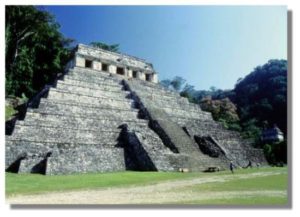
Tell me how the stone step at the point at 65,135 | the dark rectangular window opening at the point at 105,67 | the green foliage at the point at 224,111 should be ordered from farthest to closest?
1. the green foliage at the point at 224,111
2. the dark rectangular window opening at the point at 105,67
3. the stone step at the point at 65,135

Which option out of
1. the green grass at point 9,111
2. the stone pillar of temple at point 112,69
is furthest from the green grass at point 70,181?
the stone pillar of temple at point 112,69

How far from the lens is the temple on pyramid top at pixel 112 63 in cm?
2932

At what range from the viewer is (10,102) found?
27375 mm

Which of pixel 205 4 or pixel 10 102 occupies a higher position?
pixel 205 4

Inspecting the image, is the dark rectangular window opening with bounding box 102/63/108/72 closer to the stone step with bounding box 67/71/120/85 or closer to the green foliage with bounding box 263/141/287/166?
the stone step with bounding box 67/71/120/85

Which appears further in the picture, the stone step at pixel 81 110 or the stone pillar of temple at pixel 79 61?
the stone pillar of temple at pixel 79 61

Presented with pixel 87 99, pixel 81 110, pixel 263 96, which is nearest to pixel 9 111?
pixel 87 99

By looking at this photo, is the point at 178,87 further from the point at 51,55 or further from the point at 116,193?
the point at 116,193

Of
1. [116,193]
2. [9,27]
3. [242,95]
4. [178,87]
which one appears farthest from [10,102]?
[178,87]

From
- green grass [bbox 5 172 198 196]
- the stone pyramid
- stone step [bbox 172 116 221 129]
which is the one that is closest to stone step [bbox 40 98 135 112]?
the stone pyramid

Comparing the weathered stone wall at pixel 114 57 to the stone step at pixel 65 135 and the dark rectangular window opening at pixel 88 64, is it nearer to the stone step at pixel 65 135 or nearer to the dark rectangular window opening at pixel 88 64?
the dark rectangular window opening at pixel 88 64

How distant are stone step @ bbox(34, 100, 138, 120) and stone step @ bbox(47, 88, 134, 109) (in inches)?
37.0

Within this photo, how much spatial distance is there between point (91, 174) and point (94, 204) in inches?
251

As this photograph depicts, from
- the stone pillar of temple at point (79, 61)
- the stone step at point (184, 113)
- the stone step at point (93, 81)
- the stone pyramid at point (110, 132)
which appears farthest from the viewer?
the stone pillar of temple at point (79, 61)
